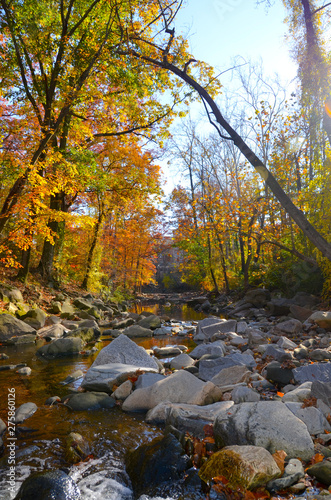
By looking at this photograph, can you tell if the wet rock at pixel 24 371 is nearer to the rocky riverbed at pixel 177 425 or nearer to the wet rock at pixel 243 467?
the rocky riverbed at pixel 177 425

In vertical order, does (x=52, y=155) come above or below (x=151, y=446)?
above

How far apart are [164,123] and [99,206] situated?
22.0 ft

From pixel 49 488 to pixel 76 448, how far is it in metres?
0.77

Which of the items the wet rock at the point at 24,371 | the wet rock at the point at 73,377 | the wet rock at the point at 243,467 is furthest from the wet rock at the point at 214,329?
the wet rock at the point at 243,467

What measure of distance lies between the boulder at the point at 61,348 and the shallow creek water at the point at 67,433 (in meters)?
1.61

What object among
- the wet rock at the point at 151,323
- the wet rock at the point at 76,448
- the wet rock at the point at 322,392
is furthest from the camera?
the wet rock at the point at 151,323

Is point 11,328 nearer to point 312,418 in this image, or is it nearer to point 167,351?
point 167,351

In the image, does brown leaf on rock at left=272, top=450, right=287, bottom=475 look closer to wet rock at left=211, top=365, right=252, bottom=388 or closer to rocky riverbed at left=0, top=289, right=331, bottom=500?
rocky riverbed at left=0, top=289, right=331, bottom=500

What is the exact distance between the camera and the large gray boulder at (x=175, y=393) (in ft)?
13.6

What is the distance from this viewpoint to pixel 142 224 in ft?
75.9

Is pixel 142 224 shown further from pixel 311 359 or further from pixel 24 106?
pixel 311 359

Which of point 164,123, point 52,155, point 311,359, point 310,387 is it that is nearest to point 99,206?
point 164,123

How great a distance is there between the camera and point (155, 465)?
284 cm

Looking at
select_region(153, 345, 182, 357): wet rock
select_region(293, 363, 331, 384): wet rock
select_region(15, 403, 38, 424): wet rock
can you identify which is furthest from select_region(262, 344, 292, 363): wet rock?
select_region(15, 403, 38, 424): wet rock
